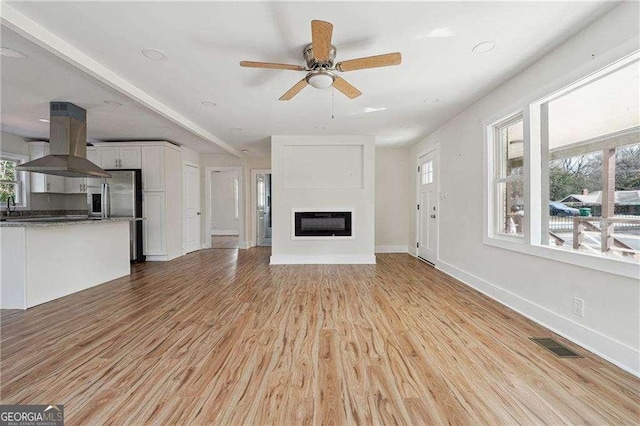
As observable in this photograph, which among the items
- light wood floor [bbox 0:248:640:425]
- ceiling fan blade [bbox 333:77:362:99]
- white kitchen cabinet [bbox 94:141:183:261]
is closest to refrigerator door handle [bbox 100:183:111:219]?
white kitchen cabinet [bbox 94:141:183:261]

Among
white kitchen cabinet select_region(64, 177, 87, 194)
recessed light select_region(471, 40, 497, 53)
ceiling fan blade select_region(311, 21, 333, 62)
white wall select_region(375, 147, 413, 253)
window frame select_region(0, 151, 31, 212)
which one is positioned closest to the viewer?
ceiling fan blade select_region(311, 21, 333, 62)

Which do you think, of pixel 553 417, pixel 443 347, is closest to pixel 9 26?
pixel 443 347

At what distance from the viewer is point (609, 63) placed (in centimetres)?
186

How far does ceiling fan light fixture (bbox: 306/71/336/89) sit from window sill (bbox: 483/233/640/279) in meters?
2.43

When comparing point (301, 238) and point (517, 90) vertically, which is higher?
point (517, 90)

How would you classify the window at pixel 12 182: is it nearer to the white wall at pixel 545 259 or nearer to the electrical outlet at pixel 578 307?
the white wall at pixel 545 259

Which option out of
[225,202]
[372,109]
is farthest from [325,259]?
[225,202]

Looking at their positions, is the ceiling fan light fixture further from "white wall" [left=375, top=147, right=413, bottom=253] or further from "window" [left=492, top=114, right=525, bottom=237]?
"white wall" [left=375, top=147, right=413, bottom=253]

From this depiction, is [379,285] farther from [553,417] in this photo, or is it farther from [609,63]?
[609,63]

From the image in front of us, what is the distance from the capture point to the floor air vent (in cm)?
190

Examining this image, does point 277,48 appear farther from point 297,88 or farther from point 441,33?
point 441,33

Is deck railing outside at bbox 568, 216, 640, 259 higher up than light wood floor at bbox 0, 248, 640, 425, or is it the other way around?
deck railing outside at bbox 568, 216, 640, 259

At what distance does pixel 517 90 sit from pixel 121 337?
14.1 feet

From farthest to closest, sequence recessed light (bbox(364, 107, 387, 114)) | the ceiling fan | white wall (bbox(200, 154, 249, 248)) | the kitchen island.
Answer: white wall (bbox(200, 154, 249, 248)), recessed light (bbox(364, 107, 387, 114)), the kitchen island, the ceiling fan
